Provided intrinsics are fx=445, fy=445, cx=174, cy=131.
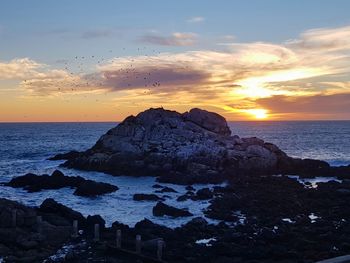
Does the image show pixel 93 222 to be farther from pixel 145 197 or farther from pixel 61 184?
pixel 61 184

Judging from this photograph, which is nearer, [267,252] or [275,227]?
[267,252]

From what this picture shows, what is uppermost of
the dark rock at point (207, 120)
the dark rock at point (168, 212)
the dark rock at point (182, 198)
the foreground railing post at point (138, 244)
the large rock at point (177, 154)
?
the dark rock at point (207, 120)

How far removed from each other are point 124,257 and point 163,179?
27.7 m

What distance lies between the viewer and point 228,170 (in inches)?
2117

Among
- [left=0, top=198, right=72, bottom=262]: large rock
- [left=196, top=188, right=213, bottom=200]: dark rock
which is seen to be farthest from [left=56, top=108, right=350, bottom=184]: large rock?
[left=0, top=198, right=72, bottom=262]: large rock

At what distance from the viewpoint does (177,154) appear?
56469 millimetres

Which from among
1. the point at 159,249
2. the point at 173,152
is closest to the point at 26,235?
the point at 159,249

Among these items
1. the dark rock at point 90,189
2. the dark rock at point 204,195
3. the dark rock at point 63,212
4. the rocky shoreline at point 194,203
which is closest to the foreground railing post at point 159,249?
the rocky shoreline at point 194,203

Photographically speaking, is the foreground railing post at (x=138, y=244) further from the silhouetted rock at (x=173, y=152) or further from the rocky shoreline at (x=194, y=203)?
the silhouetted rock at (x=173, y=152)

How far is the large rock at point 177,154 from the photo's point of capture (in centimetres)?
5488

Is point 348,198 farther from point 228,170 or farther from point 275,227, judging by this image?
point 228,170

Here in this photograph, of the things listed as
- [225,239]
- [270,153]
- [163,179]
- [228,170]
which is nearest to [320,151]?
[270,153]

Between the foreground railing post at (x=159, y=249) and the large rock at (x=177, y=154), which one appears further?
the large rock at (x=177, y=154)

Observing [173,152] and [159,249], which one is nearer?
[159,249]
